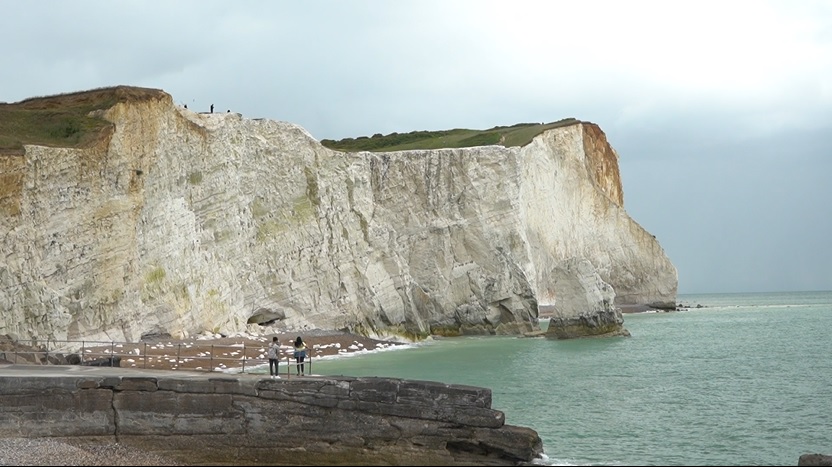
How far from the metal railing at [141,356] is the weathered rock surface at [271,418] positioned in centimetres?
521

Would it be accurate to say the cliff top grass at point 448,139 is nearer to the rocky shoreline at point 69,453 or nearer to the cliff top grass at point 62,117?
the cliff top grass at point 62,117

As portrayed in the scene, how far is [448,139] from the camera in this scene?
7319 cm

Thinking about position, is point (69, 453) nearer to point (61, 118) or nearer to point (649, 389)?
point (649, 389)

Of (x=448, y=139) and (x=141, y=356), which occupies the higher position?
(x=448, y=139)

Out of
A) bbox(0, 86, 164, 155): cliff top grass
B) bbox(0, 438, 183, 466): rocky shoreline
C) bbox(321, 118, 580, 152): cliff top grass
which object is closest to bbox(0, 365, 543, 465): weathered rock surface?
bbox(0, 438, 183, 466): rocky shoreline

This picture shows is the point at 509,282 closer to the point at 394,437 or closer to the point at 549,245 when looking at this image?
the point at 549,245

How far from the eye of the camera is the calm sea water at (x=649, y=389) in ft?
62.6

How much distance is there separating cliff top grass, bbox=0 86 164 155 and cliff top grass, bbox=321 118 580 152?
28457mm

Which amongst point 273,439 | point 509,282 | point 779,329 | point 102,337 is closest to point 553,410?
point 273,439

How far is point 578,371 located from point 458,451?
1818cm

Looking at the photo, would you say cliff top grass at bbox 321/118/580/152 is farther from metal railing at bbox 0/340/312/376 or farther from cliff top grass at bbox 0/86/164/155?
metal railing at bbox 0/340/312/376

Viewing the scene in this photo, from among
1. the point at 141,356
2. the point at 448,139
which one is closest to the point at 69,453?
the point at 141,356

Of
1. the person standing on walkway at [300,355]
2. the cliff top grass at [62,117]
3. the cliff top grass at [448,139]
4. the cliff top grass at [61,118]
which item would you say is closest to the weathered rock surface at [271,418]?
the person standing on walkway at [300,355]

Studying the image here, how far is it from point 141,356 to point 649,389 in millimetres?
15430
